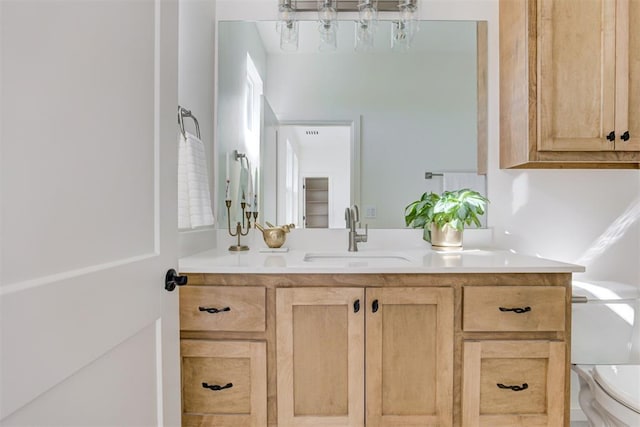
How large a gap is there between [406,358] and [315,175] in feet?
3.41

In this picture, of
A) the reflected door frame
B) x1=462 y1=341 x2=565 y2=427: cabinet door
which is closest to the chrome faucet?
the reflected door frame

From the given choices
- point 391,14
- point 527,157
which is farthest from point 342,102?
point 527,157

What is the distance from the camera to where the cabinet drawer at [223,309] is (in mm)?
1376

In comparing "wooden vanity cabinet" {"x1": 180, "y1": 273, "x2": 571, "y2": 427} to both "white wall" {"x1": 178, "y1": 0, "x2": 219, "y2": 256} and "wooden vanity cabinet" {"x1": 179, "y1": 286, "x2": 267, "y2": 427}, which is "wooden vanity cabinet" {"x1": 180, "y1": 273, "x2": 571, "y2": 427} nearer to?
"wooden vanity cabinet" {"x1": 179, "y1": 286, "x2": 267, "y2": 427}

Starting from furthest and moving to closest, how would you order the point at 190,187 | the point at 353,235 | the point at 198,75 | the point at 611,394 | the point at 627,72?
1. the point at 353,235
2. the point at 198,75
3. the point at 627,72
4. the point at 190,187
5. the point at 611,394

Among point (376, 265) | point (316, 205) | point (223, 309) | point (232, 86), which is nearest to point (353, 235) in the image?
point (316, 205)

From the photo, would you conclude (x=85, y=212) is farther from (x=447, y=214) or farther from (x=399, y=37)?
(x=399, y=37)

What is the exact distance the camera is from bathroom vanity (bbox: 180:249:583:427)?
4.51ft

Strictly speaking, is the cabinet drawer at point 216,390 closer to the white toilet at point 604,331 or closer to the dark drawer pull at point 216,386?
the dark drawer pull at point 216,386

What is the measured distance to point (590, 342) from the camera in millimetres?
1669

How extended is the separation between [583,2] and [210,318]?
2.03 meters

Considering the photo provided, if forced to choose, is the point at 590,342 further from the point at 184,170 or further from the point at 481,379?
the point at 184,170

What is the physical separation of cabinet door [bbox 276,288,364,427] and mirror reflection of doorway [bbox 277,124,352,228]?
701 millimetres

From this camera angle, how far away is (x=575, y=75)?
5.36 ft
